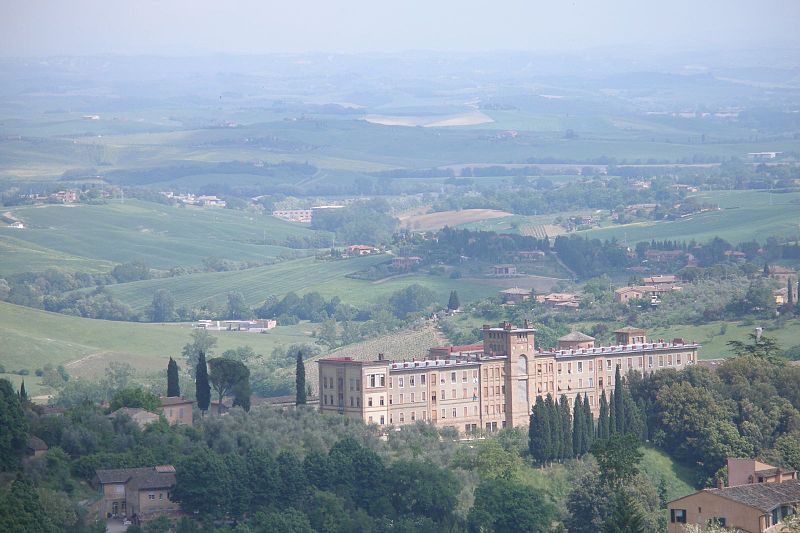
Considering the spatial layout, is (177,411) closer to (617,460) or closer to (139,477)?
(139,477)

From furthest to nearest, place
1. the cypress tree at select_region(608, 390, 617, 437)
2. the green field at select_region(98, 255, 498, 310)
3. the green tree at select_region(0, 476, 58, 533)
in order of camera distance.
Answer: the green field at select_region(98, 255, 498, 310), the cypress tree at select_region(608, 390, 617, 437), the green tree at select_region(0, 476, 58, 533)

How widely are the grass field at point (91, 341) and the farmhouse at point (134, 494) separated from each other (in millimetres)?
44455

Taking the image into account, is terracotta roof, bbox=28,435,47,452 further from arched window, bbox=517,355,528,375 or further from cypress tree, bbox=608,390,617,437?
arched window, bbox=517,355,528,375

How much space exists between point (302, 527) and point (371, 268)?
112m

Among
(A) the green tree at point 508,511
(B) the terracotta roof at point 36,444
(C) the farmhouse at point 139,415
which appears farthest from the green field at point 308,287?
(B) the terracotta roof at point 36,444

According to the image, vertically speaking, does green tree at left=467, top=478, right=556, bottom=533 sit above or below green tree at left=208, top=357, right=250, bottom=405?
below

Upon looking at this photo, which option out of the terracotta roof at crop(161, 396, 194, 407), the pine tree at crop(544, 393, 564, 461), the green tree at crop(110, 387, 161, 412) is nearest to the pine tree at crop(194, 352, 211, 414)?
the terracotta roof at crop(161, 396, 194, 407)

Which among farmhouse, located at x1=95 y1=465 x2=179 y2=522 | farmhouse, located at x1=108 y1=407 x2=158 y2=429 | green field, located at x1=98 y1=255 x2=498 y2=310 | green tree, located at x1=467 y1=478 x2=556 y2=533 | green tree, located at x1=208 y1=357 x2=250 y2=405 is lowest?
green tree, located at x1=467 y1=478 x2=556 y2=533

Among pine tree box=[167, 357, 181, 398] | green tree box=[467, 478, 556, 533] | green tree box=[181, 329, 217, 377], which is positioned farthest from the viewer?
green tree box=[181, 329, 217, 377]

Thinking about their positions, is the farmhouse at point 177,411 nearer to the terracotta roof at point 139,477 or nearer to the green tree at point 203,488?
the terracotta roof at point 139,477

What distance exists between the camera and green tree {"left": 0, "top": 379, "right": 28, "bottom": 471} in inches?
3221

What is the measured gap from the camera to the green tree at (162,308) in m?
177

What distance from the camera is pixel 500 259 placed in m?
186

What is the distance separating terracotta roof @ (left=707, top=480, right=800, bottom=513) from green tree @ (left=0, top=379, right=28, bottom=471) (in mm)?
29319
